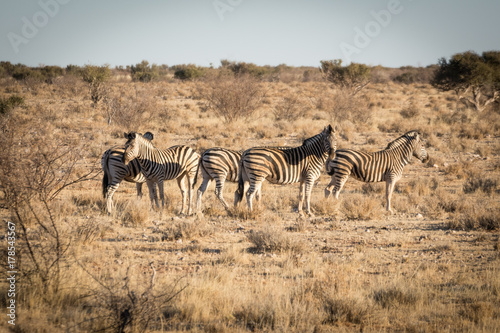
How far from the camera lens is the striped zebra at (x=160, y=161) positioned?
10.4 m

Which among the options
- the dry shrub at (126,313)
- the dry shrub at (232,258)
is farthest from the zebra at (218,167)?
the dry shrub at (126,313)

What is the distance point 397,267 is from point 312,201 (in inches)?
188

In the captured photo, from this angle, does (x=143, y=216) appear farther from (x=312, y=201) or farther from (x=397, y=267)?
(x=397, y=267)

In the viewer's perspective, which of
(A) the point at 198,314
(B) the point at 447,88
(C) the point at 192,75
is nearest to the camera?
(A) the point at 198,314

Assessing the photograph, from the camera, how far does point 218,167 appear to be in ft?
36.5

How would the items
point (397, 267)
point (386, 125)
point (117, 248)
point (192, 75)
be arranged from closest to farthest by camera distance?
point (397, 267)
point (117, 248)
point (386, 125)
point (192, 75)

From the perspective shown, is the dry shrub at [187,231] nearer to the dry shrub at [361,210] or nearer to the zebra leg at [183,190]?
the zebra leg at [183,190]

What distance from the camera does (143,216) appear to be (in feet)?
32.3

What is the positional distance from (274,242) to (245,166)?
3.10 meters

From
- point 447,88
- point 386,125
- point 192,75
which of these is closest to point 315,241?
point 386,125

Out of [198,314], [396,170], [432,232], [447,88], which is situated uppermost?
[447,88]

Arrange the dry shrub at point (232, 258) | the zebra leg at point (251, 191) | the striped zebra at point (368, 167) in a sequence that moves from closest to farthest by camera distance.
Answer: the dry shrub at point (232, 258), the zebra leg at point (251, 191), the striped zebra at point (368, 167)

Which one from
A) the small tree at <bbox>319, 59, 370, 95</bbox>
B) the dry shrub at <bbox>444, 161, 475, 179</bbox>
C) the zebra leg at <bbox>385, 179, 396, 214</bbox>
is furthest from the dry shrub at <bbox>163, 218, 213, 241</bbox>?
the small tree at <bbox>319, 59, 370, 95</bbox>

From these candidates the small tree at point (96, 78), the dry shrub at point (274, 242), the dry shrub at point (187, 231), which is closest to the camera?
the dry shrub at point (274, 242)
